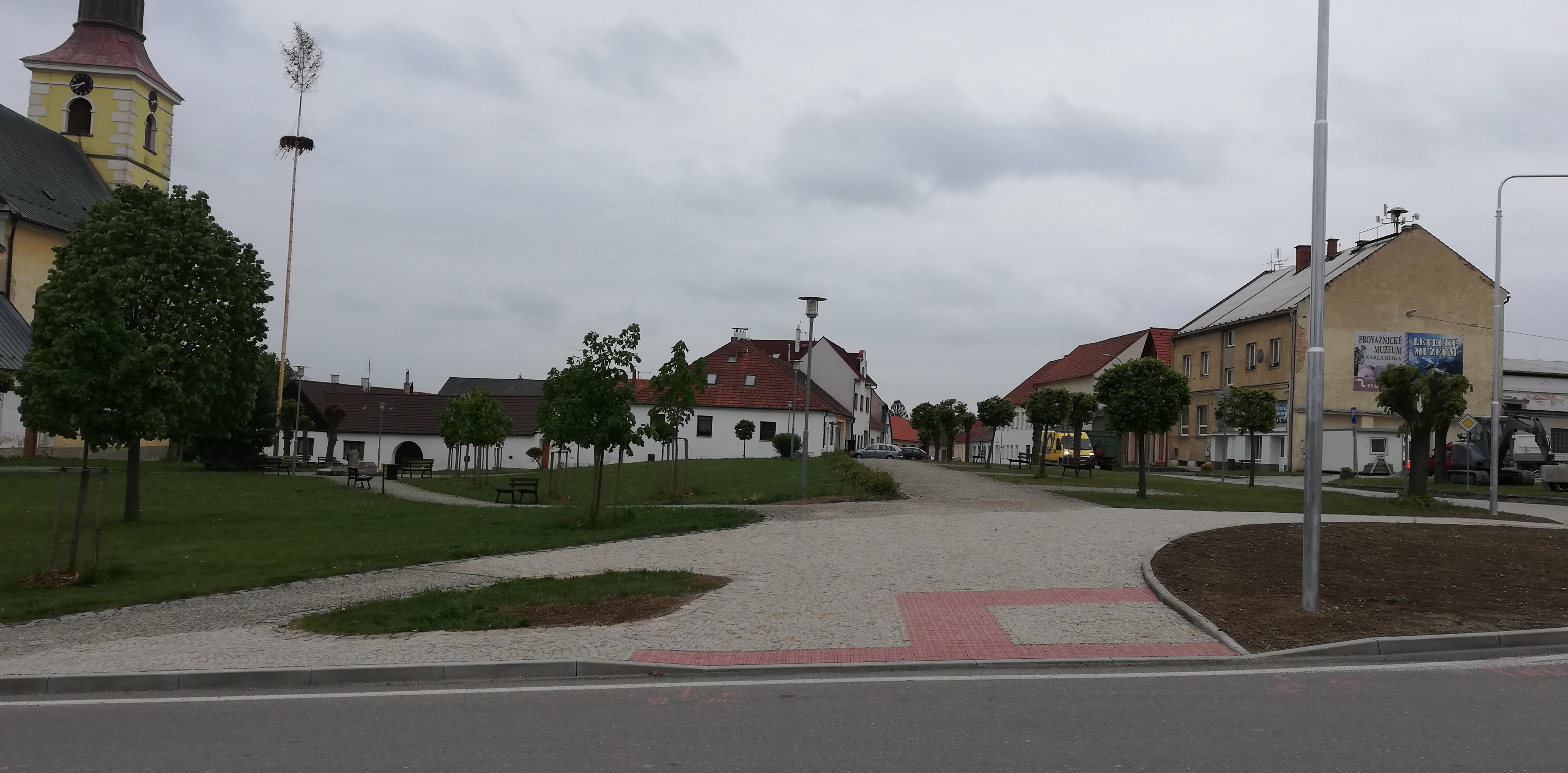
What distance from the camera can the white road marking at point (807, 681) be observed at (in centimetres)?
769

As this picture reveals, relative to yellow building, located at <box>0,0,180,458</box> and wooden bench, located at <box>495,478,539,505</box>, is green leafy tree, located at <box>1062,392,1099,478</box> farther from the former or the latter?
yellow building, located at <box>0,0,180,458</box>

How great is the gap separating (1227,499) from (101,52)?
196 ft

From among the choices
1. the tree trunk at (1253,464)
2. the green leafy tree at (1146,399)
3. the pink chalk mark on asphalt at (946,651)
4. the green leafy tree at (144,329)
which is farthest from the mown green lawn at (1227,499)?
the green leafy tree at (144,329)

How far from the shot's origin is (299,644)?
9.26 metres

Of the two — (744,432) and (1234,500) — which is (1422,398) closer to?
(1234,500)

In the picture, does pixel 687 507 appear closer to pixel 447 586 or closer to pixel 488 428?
pixel 447 586

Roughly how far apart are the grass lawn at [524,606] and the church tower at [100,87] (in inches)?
2178

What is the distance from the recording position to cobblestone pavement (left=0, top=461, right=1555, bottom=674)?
8.85m

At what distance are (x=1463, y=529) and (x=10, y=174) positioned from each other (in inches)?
2264

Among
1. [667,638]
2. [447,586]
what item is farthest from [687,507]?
[667,638]

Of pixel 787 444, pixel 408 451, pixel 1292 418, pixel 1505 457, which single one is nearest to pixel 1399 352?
pixel 1292 418

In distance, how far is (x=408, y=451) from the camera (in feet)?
248

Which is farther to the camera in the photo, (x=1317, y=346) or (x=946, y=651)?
(x=1317, y=346)

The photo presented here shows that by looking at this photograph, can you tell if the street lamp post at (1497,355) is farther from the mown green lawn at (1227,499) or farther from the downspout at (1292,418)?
the downspout at (1292,418)
